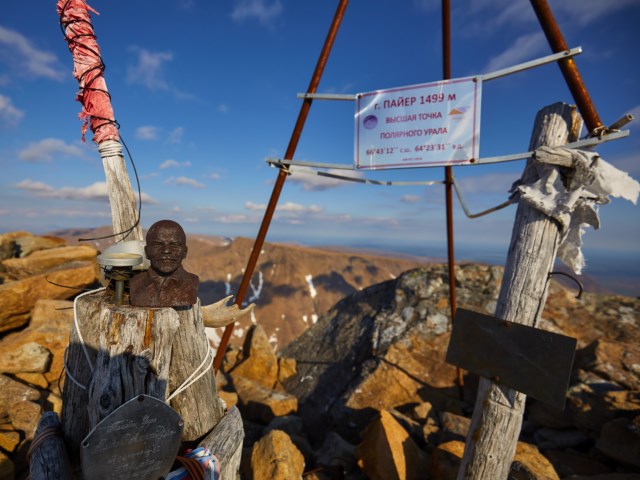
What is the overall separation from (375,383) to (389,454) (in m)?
Answer: 2.38

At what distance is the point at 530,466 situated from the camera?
11.7ft

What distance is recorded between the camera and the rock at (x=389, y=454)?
3.78 meters

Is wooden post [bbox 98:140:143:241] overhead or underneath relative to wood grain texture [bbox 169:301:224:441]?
overhead

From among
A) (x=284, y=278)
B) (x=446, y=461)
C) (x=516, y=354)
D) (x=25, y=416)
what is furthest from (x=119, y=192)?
(x=284, y=278)

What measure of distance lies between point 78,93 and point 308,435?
6.25 metres

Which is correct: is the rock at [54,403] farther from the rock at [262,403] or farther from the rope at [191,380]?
the rope at [191,380]

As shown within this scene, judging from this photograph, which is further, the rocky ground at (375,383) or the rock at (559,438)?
the rock at (559,438)

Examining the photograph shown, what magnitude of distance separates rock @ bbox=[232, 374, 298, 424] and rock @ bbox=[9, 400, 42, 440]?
3019 millimetres

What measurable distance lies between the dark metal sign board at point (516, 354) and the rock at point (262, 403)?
3.74 meters

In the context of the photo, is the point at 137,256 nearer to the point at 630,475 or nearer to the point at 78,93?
the point at 78,93

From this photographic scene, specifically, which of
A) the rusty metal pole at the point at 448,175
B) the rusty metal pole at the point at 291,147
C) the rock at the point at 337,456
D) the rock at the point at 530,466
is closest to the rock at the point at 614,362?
the rusty metal pole at the point at 448,175

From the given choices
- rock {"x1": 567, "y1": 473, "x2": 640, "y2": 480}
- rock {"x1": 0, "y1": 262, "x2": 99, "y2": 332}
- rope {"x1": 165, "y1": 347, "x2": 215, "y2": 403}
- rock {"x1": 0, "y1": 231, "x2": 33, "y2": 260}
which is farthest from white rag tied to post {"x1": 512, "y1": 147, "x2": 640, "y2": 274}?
rock {"x1": 0, "y1": 231, "x2": 33, "y2": 260}

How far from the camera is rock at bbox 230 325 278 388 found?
7.32 m

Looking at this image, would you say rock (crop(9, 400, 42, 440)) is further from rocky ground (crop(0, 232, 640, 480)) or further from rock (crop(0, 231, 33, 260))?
rock (crop(0, 231, 33, 260))
